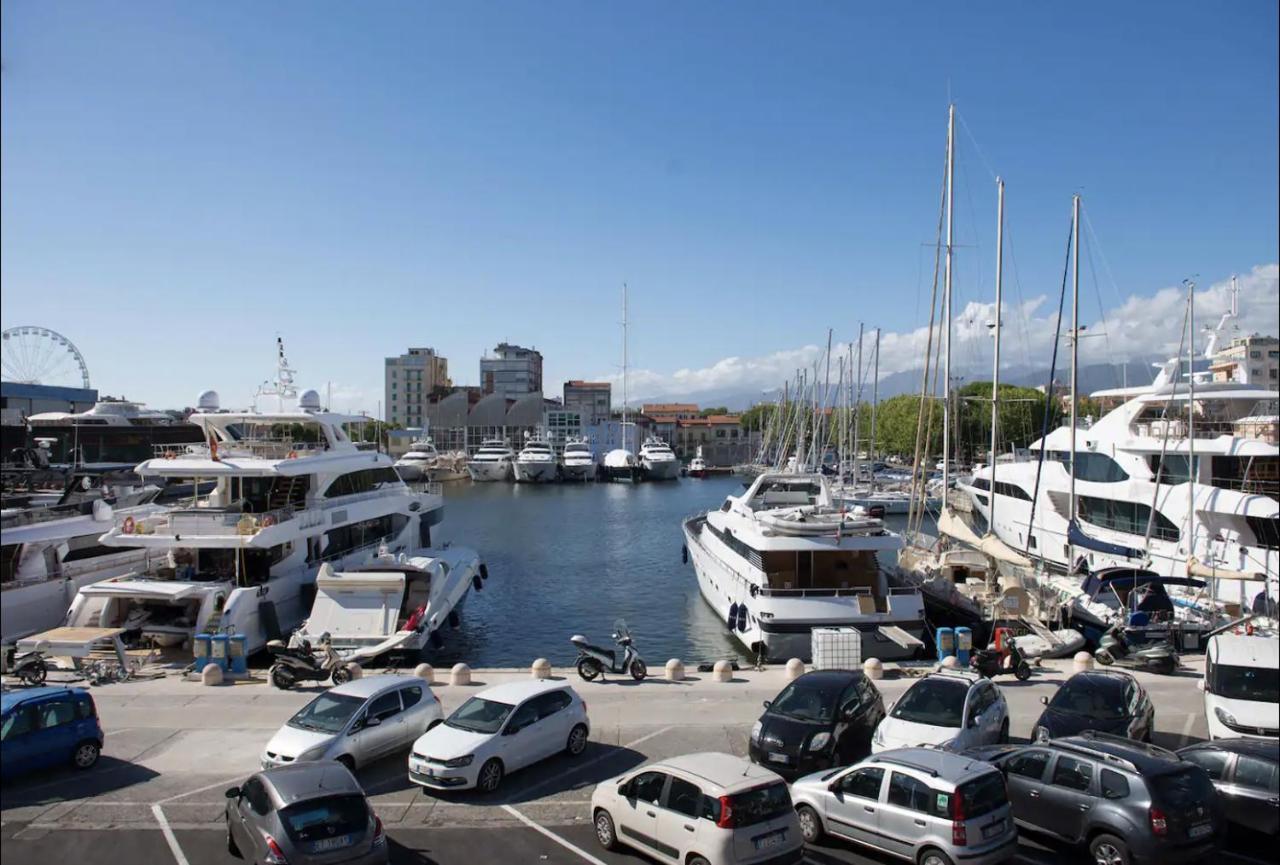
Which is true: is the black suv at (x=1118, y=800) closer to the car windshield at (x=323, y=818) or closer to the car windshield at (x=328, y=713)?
the car windshield at (x=323, y=818)

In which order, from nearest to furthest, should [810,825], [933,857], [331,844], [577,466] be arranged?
1. [331,844]
2. [933,857]
3. [810,825]
4. [577,466]

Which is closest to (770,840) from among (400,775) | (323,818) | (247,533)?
(323,818)

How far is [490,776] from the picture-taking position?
12.0m

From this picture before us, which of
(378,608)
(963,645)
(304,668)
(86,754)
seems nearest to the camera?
(86,754)

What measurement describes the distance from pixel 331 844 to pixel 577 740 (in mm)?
5117

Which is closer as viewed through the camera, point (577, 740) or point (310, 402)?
point (577, 740)

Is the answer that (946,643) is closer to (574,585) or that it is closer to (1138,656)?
(1138,656)

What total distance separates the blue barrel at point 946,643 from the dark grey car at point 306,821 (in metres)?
14.6

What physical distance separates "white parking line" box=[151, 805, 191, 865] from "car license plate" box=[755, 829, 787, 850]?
622 cm

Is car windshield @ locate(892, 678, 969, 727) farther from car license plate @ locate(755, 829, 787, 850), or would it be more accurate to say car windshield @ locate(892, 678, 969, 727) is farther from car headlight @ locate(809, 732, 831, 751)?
car license plate @ locate(755, 829, 787, 850)

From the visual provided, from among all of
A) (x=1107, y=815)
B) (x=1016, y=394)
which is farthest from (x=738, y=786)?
(x=1016, y=394)

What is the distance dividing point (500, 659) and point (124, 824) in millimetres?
16248

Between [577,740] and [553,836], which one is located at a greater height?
[577,740]

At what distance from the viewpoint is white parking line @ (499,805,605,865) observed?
10062 mm
